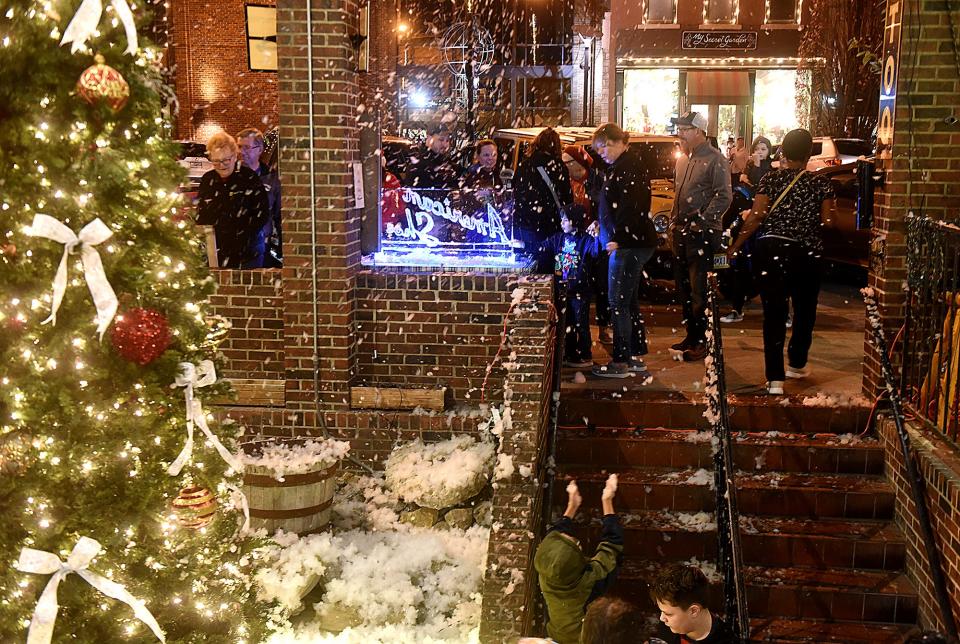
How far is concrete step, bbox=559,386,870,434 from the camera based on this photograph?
7242 millimetres

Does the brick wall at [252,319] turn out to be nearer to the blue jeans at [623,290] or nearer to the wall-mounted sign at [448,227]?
the wall-mounted sign at [448,227]

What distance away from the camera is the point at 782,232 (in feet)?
24.3

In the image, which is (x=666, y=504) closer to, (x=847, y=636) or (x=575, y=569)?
(x=847, y=636)

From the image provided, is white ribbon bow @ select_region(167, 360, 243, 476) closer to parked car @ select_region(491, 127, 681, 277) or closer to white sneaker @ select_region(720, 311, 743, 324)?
white sneaker @ select_region(720, 311, 743, 324)

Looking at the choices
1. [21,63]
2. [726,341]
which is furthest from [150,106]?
[726,341]

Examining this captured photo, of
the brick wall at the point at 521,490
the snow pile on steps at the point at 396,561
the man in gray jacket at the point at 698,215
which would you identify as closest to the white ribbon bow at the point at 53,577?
the snow pile on steps at the point at 396,561

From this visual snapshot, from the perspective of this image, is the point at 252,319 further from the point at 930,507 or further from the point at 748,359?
the point at 930,507

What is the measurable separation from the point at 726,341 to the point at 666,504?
3.16 metres

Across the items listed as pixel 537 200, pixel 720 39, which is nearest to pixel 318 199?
pixel 537 200

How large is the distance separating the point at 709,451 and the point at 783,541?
2.80ft

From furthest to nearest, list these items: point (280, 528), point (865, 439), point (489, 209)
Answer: point (489, 209)
point (865, 439)
point (280, 528)

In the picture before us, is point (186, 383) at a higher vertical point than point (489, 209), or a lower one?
lower

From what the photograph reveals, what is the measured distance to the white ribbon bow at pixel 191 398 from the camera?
4.09 metres

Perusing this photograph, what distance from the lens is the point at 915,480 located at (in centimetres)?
594
